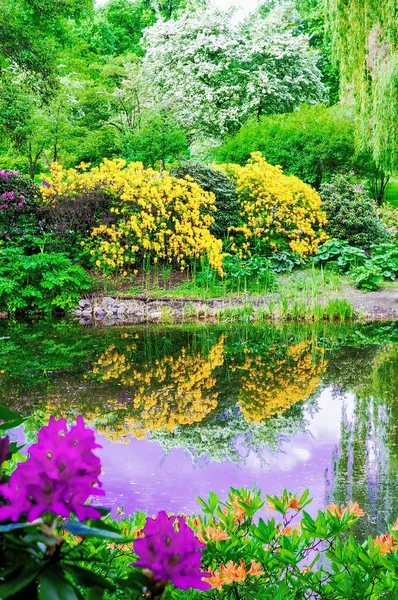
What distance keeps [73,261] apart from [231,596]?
10358 millimetres

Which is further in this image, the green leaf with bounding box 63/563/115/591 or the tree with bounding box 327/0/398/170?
the tree with bounding box 327/0/398/170

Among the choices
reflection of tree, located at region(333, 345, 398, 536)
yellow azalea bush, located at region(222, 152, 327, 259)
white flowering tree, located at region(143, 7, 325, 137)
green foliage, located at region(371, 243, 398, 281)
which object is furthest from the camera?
white flowering tree, located at region(143, 7, 325, 137)

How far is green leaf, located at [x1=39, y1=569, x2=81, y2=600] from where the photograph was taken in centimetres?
91

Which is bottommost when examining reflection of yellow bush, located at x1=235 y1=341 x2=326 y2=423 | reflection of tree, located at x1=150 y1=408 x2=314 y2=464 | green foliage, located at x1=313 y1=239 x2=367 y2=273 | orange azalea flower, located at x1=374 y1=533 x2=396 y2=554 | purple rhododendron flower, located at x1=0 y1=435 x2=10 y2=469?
reflection of yellow bush, located at x1=235 y1=341 x2=326 y2=423

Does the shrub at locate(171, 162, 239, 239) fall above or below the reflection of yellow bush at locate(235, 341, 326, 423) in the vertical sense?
above

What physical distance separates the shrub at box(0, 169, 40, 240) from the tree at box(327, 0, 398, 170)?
19.2 feet

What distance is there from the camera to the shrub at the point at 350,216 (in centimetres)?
1332

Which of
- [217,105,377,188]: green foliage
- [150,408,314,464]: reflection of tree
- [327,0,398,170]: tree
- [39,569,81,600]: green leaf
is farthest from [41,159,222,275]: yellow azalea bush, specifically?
[39,569,81,600]: green leaf

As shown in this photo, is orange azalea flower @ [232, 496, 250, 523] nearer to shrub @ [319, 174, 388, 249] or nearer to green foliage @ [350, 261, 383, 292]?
green foliage @ [350, 261, 383, 292]

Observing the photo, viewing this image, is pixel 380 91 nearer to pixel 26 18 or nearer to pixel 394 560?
pixel 26 18

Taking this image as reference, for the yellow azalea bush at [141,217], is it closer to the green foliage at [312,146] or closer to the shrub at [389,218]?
the green foliage at [312,146]

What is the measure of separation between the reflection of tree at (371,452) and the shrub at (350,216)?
723 centimetres

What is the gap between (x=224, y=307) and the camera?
10680 mm

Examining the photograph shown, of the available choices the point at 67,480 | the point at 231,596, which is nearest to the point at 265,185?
the point at 231,596
